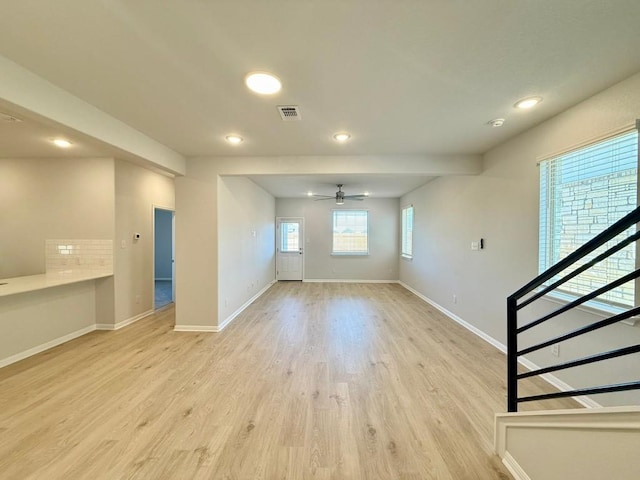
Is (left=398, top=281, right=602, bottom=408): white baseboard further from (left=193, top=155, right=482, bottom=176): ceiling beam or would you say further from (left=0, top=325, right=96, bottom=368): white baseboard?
(left=0, top=325, right=96, bottom=368): white baseboard

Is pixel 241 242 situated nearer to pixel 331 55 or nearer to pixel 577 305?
pixel 331 55

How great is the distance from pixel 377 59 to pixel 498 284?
3.08m

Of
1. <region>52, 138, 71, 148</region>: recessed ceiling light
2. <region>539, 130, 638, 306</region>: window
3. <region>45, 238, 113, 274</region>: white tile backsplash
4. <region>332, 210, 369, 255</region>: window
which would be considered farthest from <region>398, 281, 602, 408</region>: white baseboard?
<region>52, 138, 71, 148</region>: recessed ceiling light

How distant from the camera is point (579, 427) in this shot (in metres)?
1.19

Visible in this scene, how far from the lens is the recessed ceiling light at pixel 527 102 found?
2.28 metres

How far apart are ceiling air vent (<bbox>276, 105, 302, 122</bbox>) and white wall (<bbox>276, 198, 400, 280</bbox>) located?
5627 millimetres

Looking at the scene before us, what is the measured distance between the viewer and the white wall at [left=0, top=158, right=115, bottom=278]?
4.09 metres

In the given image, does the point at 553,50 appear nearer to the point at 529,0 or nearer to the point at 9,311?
the point at 529,0

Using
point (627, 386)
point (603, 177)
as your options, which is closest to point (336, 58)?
point (627, 386)

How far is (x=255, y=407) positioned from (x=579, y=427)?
2.08 metres

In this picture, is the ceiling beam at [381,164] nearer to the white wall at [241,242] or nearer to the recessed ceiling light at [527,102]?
the white wall at [241,242]

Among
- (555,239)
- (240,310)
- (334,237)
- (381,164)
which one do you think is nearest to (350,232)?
(334,237)

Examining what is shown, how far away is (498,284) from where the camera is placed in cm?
346

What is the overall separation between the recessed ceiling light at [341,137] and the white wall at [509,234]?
6.40ft
